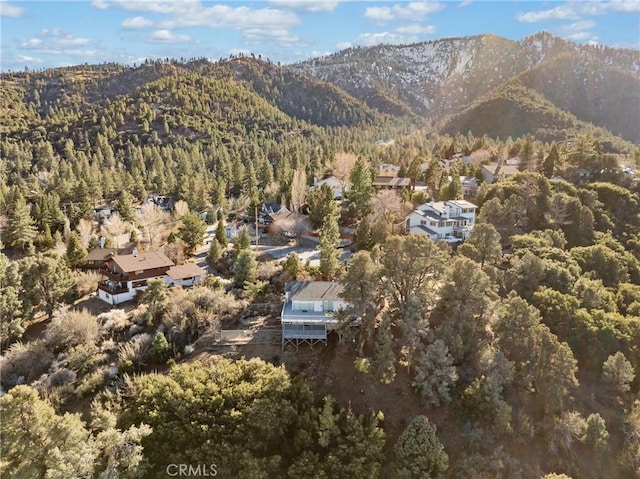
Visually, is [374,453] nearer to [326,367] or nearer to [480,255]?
[326,367]

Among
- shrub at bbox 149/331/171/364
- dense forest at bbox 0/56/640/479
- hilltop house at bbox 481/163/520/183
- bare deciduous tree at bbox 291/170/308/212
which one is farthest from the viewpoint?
hilltop house at bbox 481/163/520/183

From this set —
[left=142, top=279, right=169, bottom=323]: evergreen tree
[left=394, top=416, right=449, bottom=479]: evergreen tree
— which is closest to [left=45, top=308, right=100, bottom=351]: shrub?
[left=142, top=279, right=169, bottom=323]: evergreen tree

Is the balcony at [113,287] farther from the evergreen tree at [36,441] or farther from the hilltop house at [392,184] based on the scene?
the hilltop house at [392,184]

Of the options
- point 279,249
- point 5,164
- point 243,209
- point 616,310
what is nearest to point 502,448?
point 616,310

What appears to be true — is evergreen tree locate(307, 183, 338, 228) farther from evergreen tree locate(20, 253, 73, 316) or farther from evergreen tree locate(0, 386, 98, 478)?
evergreen tree locate(0, 386, 98, 478)

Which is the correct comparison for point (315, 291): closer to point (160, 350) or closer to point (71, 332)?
point (160, 350)

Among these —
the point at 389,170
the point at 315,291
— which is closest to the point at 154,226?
the point at 315,291

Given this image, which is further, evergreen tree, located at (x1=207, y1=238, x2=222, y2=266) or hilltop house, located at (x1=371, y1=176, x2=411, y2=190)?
hilltop house, located at (x1=371, y1=176, x2=411, y2=190)
